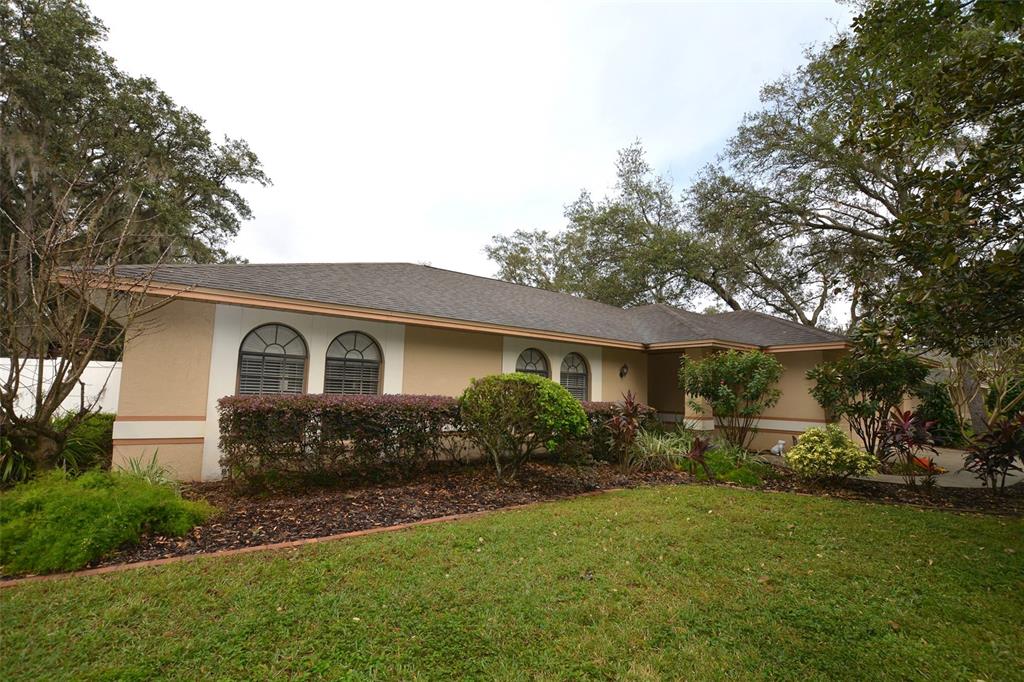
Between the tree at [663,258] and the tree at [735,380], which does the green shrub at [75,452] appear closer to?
the tree at [735,380]

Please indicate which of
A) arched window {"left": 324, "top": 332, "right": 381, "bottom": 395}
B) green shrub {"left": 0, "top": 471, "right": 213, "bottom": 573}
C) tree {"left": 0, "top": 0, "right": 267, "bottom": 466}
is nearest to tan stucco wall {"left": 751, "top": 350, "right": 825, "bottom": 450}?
arched window {"left": 324, "top": 332, "right": 381, "bottom": 395}

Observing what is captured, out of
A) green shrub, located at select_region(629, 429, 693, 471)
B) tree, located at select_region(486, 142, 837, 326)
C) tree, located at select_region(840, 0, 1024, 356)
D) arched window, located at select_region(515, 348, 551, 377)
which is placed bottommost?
green shrub, located at select_region(629, 429, 693, 471)

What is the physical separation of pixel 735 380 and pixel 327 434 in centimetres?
817

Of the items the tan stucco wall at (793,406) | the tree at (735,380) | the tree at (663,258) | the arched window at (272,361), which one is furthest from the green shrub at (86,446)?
the tree at (663,258)

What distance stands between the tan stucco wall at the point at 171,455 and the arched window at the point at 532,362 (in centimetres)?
663

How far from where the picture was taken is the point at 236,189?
65.5 ft

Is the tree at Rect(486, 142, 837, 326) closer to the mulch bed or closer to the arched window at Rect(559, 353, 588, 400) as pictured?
the arched window at Rect(559, 353, 588, 400)

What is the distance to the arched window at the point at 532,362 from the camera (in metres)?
11.3

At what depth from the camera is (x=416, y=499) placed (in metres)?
6.38

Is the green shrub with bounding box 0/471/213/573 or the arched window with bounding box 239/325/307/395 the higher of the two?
the arched window with bounding box 239/325/307/395

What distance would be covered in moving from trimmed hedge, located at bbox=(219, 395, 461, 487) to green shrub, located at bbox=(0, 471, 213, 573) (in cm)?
129

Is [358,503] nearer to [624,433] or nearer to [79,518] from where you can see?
[79,518]

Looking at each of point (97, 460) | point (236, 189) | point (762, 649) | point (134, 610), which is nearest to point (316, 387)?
point (97, 460)

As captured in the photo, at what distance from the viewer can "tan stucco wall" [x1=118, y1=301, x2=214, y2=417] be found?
271 inches
